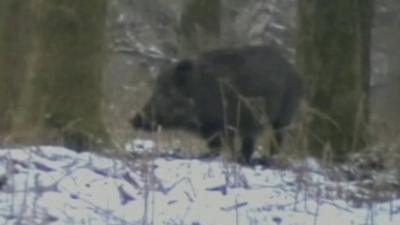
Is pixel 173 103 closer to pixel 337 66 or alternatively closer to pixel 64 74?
pixel 337 66

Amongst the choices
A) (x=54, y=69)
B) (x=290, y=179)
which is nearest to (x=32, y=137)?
(x=54, y=69)

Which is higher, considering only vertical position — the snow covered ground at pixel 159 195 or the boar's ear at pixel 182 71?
A: the boar's ear at pixel 182 71

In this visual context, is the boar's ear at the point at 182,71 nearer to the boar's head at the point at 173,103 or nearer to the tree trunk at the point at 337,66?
the boar's head at the point at 173,103

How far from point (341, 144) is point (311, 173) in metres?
2.69

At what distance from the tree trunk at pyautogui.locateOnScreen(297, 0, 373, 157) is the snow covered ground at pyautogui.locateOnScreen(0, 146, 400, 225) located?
2.78 metres

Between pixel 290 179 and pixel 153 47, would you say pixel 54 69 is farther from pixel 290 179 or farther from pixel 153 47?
pixel 153 47

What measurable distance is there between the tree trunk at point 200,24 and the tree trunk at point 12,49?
8179 millimetres

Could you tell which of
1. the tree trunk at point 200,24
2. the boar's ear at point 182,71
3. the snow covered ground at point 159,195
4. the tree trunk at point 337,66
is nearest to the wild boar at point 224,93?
the boar's ear at point 182,71

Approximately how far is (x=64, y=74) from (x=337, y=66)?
3374 mm

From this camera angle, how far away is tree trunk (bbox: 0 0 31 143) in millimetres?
13227

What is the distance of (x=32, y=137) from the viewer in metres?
11.4

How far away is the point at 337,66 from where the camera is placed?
13.9m

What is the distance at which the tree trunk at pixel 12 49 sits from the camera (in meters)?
13.2

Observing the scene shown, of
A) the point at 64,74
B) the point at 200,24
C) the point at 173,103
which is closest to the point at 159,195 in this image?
the point at 64,74
